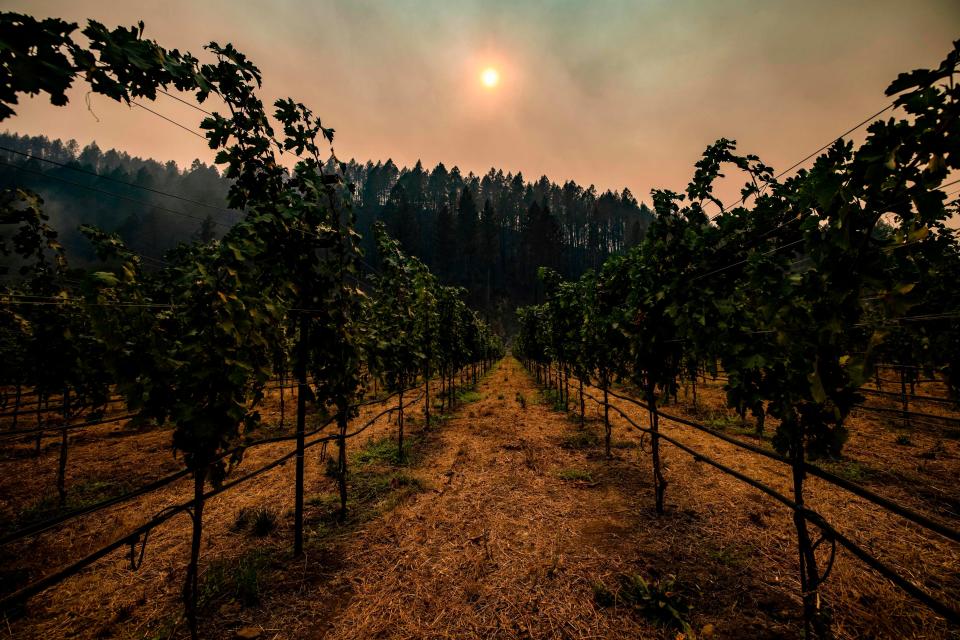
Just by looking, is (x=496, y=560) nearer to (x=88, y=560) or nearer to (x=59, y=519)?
(x=88, y=560)

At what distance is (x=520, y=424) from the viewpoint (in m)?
11.9

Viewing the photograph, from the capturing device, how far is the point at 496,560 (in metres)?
4.77

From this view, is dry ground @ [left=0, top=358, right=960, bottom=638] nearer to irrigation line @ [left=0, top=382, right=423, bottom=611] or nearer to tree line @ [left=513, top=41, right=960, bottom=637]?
tree line @ [left=513, top=41, right=960, bottom=637]

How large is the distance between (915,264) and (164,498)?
12097 millimetres

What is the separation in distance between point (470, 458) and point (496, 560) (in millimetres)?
3956

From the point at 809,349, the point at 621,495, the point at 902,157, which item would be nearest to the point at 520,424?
the point at 621,495

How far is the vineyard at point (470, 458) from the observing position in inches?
95.0

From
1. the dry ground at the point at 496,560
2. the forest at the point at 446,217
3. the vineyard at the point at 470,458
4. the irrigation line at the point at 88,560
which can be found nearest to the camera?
the irrigation line at the point at 88,560

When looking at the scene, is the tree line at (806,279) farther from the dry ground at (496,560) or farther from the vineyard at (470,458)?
the dry ground at (496,560)

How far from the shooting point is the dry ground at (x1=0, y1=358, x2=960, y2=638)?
371cm

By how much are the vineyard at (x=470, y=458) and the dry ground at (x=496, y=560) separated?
0.04 m

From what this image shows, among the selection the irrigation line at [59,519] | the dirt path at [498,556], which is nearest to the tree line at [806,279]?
the dirt path at [498,556]

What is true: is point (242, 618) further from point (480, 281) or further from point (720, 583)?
point (480, 281)

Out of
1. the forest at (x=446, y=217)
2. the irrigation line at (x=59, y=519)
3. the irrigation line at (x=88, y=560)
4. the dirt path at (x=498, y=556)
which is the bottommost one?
the dirt path at (x=498, y=556)
